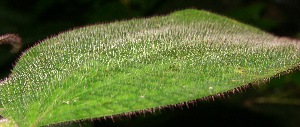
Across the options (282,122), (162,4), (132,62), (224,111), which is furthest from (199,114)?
(132,62)

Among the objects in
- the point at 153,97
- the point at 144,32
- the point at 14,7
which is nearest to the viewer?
the point at 153,97

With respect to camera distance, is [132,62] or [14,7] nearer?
[132,62]

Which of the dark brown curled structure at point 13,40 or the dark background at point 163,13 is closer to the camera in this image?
the dark brown curled structure at point 13,40

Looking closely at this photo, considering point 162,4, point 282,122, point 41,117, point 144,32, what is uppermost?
point 162,4

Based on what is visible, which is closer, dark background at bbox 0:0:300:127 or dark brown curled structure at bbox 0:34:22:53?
dark brown curled structure at bbox 0:34:22:53

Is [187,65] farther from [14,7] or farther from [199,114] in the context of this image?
[14,7]

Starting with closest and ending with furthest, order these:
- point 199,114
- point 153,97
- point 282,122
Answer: point 153,97 → point 199,114 → point 282,122

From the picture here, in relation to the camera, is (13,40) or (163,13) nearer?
(13,40)

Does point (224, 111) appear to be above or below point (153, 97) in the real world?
below
